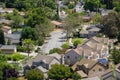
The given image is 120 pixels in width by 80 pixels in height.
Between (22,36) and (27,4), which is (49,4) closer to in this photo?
(27,4)

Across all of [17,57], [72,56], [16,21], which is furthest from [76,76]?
[16,21]

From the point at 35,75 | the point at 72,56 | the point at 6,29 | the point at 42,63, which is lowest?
the point at 6,29

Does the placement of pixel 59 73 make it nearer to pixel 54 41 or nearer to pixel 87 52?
pixel 87 52

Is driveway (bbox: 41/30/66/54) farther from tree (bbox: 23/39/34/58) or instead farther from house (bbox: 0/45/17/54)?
house (bbox: 0/45/17/54)

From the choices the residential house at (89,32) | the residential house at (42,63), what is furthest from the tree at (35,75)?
the residential house at (89,32)

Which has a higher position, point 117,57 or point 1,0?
point 117,57

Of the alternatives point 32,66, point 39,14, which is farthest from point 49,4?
point 32,66

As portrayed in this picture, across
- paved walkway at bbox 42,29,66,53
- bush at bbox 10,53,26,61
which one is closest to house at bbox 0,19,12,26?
paved walkway at bbox 42,29,66,53
